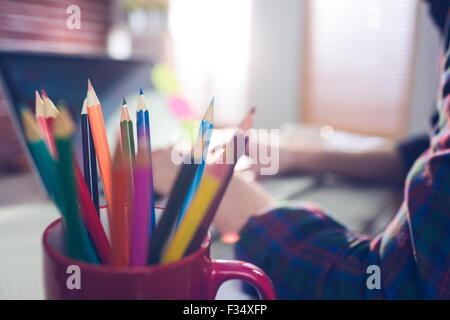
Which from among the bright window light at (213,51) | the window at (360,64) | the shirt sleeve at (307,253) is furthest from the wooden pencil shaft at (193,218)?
the bright window light at (213,51)

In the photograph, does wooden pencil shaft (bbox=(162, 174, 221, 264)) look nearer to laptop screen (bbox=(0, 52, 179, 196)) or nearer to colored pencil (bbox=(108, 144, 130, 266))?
colored pencil (bbox=(108, 144, 130, 266))

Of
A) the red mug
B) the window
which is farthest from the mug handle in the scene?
the window

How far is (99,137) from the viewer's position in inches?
7.3

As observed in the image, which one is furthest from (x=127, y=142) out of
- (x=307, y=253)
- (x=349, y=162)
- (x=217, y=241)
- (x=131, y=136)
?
(x=349, y=162)

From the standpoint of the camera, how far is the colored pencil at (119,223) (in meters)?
0.16

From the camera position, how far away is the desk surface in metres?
0.38

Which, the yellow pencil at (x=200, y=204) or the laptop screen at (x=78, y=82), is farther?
the laptop screen at (x=78, y=82)

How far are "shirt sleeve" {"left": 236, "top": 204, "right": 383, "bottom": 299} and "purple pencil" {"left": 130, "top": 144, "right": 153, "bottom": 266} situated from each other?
0.23 m

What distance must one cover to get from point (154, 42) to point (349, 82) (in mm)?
1623

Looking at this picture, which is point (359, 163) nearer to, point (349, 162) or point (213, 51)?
point (349, 162)

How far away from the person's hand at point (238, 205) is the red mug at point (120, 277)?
36 centimetres

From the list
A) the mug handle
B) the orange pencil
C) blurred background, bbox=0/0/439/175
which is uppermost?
blurred background, bbox=0/0/439/175

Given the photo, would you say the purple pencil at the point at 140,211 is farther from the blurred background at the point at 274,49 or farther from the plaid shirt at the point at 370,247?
the blurred background at the point at 274,49
